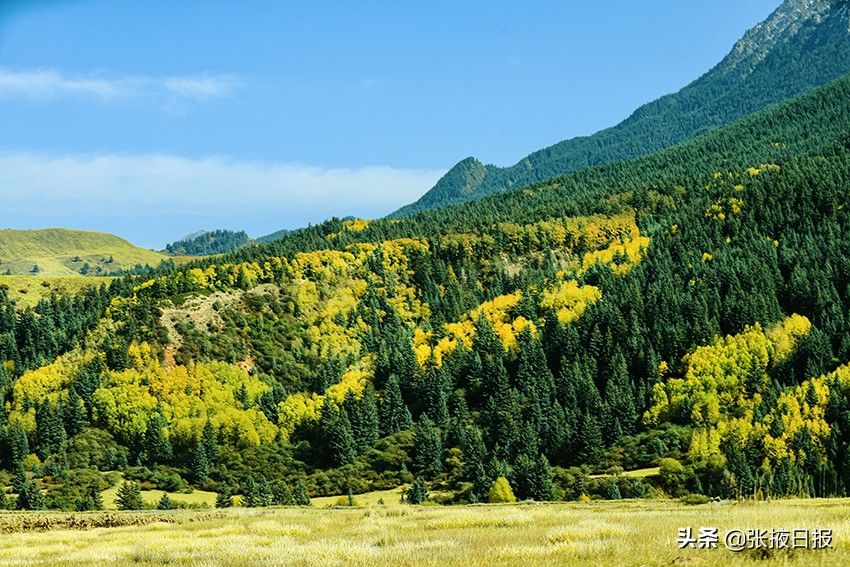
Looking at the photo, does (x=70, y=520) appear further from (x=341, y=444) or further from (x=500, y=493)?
(x=341, y=444)

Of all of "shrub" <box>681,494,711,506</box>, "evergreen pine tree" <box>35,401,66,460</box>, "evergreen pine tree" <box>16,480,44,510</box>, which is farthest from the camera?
"evergreen pine tree" <box>35,401,66,460</box>

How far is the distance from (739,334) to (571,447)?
5566 centimetres

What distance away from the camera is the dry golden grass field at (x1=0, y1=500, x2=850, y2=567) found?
2453 cm

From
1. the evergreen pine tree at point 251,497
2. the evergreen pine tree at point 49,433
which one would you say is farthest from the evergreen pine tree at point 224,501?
the evergreen pine tree at point 49,433

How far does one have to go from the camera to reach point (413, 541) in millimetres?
33594

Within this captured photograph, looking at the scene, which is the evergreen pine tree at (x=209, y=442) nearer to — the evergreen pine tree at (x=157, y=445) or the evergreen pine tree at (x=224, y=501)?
the evergreen pine tree at (x=157, y=445)

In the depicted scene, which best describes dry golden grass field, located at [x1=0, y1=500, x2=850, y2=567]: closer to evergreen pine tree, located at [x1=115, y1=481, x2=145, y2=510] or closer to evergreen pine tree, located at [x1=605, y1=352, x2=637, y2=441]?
evergreen pine tree, located at [x1=115, y1=481, x2=145, y2=510]

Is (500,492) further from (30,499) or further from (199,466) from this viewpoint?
(30,499)

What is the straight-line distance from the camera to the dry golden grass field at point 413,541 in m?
24.5

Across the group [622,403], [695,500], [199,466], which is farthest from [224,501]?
[695,500]

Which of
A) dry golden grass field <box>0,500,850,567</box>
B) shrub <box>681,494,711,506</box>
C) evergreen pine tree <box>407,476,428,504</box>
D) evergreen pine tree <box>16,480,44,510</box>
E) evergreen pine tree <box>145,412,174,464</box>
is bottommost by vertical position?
evergreen pine tree <box>407,476,428,504</box>

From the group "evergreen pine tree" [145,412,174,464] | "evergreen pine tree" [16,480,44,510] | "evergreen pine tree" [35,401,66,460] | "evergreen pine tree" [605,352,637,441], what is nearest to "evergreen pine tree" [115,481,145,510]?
"evergreen pine tree" [16,480,44,510]

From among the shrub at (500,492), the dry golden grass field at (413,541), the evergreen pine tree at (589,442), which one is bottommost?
the evergreen pine tree at (589,442)

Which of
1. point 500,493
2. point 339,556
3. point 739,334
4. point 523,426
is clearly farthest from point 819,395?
point 339,556
